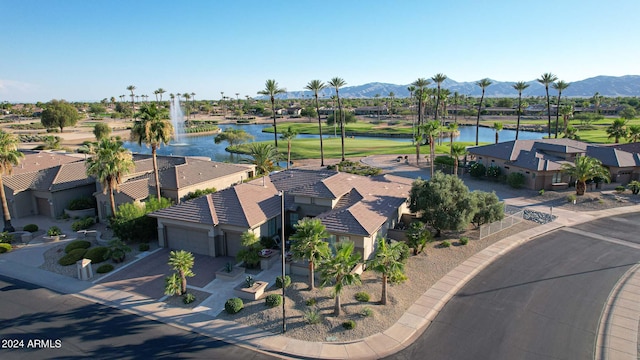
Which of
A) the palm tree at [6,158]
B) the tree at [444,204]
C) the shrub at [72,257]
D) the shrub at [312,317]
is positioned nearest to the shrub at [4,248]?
the palm tree at [6,158]

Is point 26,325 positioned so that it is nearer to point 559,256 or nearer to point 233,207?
point 233,207

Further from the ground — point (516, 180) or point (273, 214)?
point (273, 214)

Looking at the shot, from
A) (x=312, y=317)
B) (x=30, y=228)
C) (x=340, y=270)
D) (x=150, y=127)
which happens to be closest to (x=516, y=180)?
(x=340, y=270)

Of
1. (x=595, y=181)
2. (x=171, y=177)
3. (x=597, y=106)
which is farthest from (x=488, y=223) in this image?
(x=597, y=106)

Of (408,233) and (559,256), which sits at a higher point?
(408,233)

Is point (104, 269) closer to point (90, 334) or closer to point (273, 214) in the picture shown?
point (90, 334)

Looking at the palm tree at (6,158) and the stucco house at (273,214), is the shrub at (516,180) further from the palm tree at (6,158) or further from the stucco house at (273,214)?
the palm tree at (6,158)
